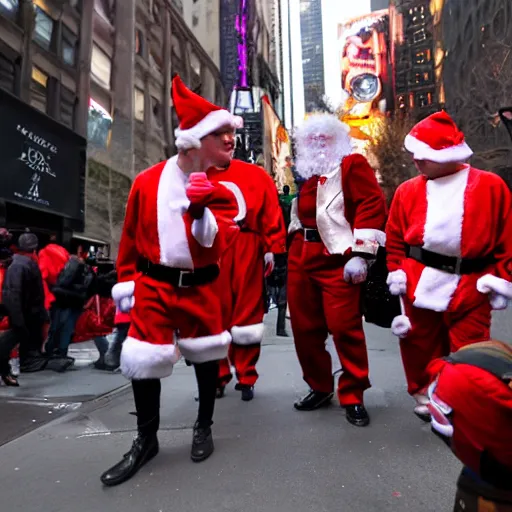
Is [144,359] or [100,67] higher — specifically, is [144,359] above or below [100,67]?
below

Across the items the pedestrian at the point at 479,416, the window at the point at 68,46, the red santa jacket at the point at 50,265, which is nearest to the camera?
the pedestrian at the point at 479,416

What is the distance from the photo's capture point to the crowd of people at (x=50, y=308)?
192 inches

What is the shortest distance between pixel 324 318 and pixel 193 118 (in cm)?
156

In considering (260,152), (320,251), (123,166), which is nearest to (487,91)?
(123,166)

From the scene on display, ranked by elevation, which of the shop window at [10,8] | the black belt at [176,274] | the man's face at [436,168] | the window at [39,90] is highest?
the shop window at [10,8]

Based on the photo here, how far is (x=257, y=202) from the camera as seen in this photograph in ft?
12.3

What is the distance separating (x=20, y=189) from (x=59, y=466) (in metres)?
9.59

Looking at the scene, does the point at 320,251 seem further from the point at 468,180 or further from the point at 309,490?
the point at 309,490

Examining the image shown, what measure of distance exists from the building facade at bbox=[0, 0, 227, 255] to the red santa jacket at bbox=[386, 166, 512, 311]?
9291mm

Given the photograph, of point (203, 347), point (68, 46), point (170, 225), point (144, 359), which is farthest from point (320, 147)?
point (68, 46)

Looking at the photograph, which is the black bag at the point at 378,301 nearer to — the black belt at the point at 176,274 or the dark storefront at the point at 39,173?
the black belt at the point at 176,274

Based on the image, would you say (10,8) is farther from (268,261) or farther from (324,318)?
(324,318)

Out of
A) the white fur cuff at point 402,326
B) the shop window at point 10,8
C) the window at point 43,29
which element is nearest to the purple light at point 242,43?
the window at point 43,29

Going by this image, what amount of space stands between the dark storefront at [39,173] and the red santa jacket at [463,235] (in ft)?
27.1
